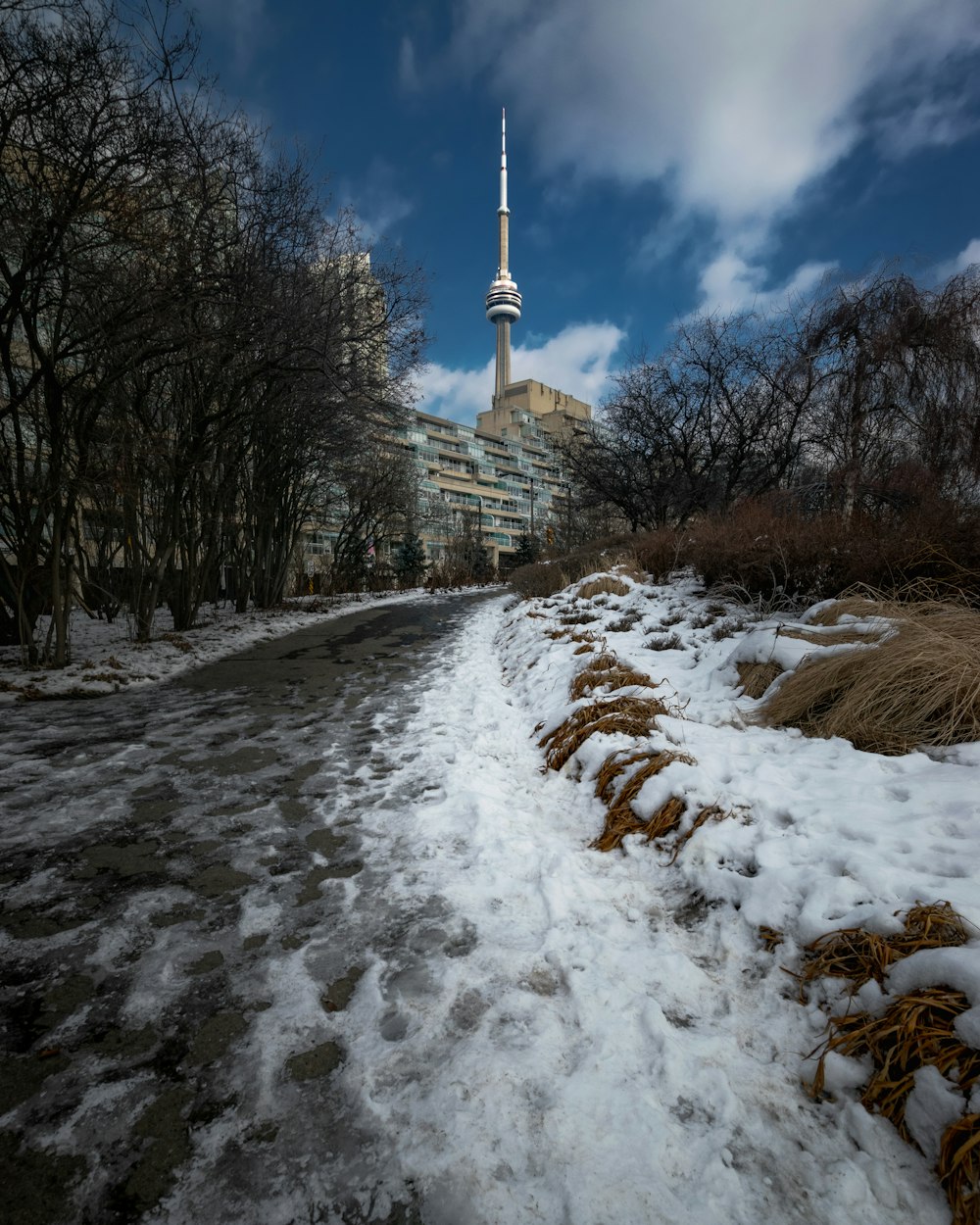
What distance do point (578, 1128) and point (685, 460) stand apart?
17.8m

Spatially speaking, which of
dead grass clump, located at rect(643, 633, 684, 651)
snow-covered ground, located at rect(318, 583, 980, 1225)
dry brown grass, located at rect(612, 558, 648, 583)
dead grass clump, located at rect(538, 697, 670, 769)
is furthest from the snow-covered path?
dry brown grass, located at rect(612, 558, 648, 583)

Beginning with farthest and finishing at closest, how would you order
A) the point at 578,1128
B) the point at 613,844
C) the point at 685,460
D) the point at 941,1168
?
1. the point at 685,460
2. the point at 613,844
3. the point at 578,1128
4. the point at 941,1168

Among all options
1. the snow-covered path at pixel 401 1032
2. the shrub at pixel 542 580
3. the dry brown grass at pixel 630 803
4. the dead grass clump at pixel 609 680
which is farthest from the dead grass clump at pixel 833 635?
the shrub at pixel 542 580

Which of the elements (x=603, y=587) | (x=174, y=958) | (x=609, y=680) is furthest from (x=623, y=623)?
(x=174, y=958)

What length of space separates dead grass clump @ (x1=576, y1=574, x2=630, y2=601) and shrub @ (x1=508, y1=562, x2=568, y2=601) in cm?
278

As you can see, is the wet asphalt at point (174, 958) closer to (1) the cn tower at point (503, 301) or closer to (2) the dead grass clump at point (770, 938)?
(2) the dead grass clump at point (770, 938)

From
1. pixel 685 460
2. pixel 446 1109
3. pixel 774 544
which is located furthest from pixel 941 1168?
pixel 685 460

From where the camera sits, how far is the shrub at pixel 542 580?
14242 mm

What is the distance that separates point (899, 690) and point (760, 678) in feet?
3.87

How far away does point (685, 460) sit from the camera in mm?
17062

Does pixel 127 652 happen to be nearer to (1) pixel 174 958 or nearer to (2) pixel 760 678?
(1) pixel 174 958

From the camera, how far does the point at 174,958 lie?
6.61 ft

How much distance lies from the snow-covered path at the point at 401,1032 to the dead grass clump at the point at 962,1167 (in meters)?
0.06

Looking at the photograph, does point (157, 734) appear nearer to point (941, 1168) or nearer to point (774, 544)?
point (941, 1168)
